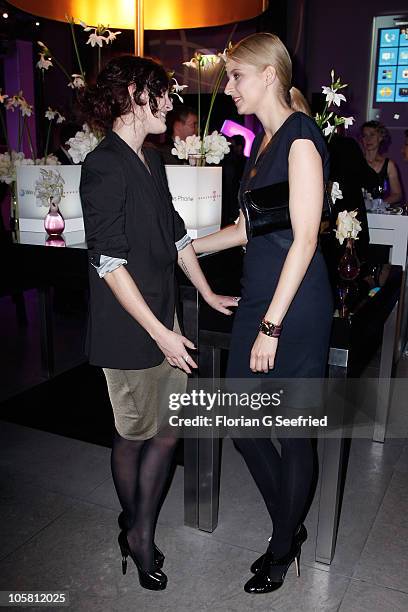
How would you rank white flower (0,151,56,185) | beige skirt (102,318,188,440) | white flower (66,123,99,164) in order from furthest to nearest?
white flower (0,151,56,185), white flower (66,123,99,164), beige skirt (102,318,188,440)

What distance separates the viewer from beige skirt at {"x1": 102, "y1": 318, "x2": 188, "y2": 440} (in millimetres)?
1497

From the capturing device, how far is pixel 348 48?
605cm

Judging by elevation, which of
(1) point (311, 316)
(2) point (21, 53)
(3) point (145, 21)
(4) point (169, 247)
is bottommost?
(1) point (311, 316)

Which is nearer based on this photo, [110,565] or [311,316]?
[311,316]

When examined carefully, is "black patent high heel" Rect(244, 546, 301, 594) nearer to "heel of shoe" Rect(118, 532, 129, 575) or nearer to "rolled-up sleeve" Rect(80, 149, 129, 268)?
"heel of shoe" Rect(118, 532, 129, 575)

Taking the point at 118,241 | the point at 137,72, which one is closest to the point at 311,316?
the point at 118,241

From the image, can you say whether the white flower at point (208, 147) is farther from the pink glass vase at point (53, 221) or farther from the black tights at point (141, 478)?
the black tights at point (141, 478)

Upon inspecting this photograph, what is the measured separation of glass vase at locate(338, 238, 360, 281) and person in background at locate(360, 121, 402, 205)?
2913 millimetres

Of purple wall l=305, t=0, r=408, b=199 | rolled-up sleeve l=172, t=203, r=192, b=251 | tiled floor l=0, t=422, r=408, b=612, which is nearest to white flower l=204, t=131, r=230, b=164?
rolled-up sleeve l=172, t=203, r=192, b=251

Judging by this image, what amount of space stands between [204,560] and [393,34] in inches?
224

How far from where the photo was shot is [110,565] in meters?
1.76

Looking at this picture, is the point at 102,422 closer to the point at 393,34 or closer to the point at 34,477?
the point at 34,477

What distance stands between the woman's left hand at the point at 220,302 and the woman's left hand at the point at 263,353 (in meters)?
0.30

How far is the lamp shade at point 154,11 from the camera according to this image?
6.33ft
